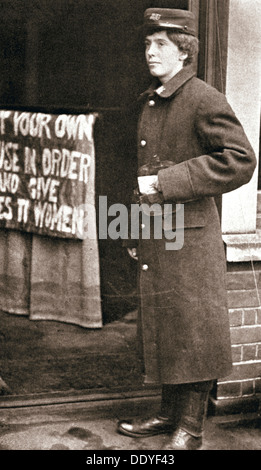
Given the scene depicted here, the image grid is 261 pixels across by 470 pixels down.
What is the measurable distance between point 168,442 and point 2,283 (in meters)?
1.55

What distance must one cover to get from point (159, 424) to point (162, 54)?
2036 mm

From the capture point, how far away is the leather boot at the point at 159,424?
3895mm

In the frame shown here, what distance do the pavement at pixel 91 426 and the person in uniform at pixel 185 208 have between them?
310mm

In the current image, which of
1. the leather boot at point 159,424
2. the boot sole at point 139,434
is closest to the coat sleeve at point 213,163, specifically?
the leather boot at point 159,424

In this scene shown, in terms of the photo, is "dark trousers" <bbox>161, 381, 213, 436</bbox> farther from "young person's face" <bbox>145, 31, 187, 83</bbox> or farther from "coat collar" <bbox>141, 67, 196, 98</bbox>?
"young person's face" <bbox>145, 31, 187, 83</bbox>

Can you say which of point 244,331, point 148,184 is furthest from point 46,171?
point 244,331

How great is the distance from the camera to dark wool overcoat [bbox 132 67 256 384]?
3.38 meters

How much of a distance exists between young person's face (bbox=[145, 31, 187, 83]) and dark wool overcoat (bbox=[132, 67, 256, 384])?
0.07 meters

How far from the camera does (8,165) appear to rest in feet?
14.4

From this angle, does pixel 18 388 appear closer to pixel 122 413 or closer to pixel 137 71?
pixel 122 413

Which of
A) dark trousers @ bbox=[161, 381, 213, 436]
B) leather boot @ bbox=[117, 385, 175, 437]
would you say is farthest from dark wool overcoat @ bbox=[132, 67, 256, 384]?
leather boot @ bbox=[117, 385, 175, 437]

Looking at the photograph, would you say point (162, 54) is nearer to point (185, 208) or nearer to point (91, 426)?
point (185, 208)

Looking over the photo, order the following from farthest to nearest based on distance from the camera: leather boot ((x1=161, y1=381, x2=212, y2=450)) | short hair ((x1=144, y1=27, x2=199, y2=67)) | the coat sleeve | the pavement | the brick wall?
the brick wall
the pavement
leather boot ((x1=161, y1=381, x2=212, y2=450))
short hair ((x1=144, y1=27, x2=199, y2=67))
the coat sleeve
